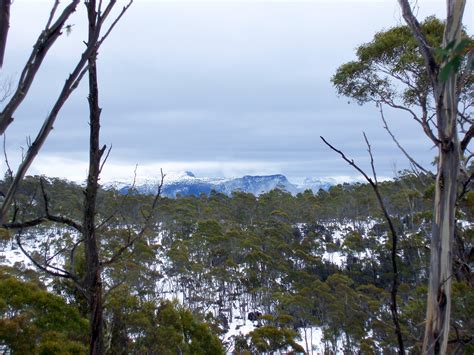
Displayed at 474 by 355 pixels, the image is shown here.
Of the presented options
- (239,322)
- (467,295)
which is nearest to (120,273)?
(239,322)

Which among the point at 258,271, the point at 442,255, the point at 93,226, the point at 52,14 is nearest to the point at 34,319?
the point at 93,226

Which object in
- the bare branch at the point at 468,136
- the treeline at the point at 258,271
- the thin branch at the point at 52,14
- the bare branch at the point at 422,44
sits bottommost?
the treeline at the point at 258,271

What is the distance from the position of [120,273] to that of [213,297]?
922 cm

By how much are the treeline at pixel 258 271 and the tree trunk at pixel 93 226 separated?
5938 millimetres

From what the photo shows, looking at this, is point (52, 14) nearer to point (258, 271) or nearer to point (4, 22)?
point (4, 22)

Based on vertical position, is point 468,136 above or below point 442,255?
above

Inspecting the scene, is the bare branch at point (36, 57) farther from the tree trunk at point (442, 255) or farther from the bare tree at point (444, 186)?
the tree trunk at point (442, 255)

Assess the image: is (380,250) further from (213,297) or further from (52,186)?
(52,186)

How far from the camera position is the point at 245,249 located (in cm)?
2191

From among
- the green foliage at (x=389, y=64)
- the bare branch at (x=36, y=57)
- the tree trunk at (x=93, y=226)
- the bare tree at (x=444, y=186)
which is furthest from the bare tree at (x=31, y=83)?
the green foliage at (x=389, y=64)

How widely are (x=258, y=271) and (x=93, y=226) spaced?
66.3 ft

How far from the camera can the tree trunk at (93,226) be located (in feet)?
4.83

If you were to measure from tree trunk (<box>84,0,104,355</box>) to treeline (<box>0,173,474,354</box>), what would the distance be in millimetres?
5938

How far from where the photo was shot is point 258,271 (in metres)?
21.1
